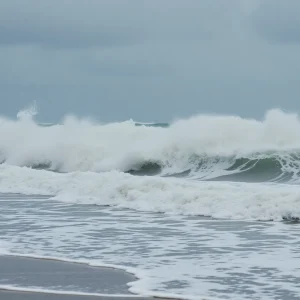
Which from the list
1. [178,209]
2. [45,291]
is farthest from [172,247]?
[178,209]

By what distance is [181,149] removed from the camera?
26141mm

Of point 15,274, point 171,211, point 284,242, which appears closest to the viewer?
point 15,274

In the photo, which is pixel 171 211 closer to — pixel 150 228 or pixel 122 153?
pixel 150 228

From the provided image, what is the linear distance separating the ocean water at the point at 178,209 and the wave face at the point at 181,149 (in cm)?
5

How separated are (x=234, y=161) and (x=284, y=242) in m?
13.8

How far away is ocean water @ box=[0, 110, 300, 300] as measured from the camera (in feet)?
27.0

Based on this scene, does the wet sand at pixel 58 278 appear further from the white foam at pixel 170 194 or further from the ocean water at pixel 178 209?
the white foam at pixel 170 194

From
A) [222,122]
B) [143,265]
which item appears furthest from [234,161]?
[143,265]

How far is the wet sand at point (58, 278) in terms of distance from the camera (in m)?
7.21

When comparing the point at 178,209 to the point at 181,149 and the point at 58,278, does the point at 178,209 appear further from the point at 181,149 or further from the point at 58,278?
the point at 181,149

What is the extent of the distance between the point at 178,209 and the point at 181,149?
11.9m

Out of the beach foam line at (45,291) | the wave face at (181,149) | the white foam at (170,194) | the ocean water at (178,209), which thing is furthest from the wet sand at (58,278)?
the wave face at (181,149)

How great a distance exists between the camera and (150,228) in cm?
1177

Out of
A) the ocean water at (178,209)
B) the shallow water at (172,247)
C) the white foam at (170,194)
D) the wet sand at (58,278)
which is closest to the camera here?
the wet sand at (58,278)
